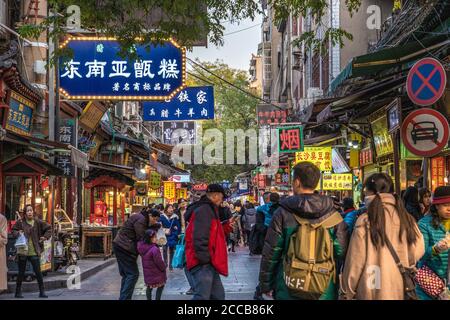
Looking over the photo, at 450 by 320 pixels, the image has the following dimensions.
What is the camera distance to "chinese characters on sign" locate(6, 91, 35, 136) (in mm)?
19833

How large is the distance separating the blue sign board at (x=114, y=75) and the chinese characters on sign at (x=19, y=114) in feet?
6.62

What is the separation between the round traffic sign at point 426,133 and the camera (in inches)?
409

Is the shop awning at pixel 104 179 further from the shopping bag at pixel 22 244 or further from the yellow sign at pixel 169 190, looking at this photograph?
the yellow sign at pixel 169 190

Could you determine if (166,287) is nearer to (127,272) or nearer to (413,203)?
(127,272)

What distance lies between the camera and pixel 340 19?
93.1ft

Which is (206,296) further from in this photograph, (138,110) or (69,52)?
(138,110)

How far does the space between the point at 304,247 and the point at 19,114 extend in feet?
52.7

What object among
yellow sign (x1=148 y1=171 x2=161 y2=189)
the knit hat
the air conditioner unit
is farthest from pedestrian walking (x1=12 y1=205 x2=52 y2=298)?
yellow sign (x1=148 y1=171 x2=161 y2=189)

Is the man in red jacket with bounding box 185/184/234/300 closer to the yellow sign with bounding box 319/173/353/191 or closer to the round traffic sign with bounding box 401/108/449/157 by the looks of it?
the round traffic sign with bounding box 401/108/449/157

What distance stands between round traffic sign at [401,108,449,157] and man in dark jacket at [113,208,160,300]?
401 cm

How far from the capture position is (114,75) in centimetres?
1866

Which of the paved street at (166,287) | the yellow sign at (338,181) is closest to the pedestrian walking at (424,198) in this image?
the paved street at (166,287)
